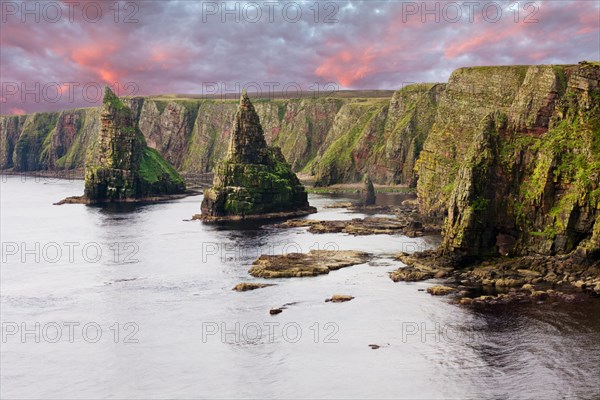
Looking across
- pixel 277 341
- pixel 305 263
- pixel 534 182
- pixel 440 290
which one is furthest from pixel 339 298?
pixel 534 182

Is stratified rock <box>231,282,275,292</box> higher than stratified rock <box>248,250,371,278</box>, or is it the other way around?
stratified rock <box>248,250,371,278</box>

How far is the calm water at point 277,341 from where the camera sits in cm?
7950

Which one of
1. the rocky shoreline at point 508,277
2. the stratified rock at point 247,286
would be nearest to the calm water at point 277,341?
the stratified rock at point 247,286

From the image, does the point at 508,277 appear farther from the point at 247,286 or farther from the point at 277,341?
the point at 277,341

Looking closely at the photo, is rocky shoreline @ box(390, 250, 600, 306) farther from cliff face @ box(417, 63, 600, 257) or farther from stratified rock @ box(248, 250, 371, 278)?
stratified rock @ box(248, 250, 371, 278)

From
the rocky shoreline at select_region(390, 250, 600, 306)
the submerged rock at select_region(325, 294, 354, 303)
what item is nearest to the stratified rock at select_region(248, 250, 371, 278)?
the rocky shoreline at select_region(390, 250, 600, 306)

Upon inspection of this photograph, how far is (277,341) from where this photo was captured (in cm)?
9575

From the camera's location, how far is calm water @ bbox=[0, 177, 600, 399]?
7950cm

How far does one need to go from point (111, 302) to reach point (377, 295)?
49202 millimetres

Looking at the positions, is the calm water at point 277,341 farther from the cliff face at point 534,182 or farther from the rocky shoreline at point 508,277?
the cliff face at point 534,182

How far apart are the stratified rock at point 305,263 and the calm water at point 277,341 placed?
142 inches

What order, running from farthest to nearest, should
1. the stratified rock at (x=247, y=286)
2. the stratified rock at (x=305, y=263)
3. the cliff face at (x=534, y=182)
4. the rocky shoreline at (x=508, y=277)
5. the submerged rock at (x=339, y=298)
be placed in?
the stratified rock at (x=305, y=263), the cliff face at (x=534, y=182), the stratified rock at (x=247, y=286), the submerged rock at (x=339, y=298), the rocky shoreline at (x=508, y=277)

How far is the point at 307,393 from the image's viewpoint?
3054 inches

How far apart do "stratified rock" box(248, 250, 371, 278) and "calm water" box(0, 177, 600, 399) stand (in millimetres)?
3605
